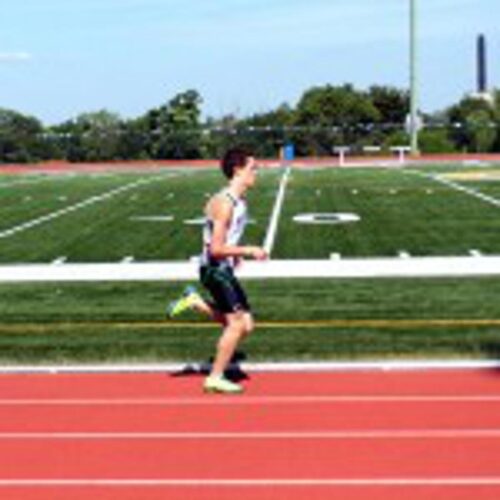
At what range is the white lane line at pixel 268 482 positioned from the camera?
24.8 feet

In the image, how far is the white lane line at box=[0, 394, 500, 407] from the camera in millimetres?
9812

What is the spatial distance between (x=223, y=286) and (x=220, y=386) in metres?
0.71

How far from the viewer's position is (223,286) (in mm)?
10078

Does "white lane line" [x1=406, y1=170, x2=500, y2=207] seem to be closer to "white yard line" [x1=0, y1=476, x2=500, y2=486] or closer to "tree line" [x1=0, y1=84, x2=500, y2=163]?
"tree line" [x1=0, y1=84, x2=500, y2=163]

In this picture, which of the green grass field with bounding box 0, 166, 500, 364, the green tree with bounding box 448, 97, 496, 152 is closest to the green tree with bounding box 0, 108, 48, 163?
the green tree with bounding box 448, 97, 496, 152

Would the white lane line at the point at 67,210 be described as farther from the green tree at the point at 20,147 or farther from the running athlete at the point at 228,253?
the green tree at the point at 20,147

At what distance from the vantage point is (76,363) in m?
11.7

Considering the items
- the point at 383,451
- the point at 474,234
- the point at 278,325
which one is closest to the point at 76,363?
the point at 278,325

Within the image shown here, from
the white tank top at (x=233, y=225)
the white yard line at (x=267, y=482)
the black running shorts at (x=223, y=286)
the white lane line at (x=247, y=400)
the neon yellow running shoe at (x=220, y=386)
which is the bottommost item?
the white lane line at (x=247, y=400)

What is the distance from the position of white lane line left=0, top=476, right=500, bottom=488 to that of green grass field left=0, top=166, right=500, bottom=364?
3.92 m

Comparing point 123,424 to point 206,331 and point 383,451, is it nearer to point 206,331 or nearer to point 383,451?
point 383,451

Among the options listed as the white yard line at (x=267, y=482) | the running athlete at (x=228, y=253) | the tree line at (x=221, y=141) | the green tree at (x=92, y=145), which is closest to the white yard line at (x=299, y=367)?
Result: the running athlete at (x=228, y=253)

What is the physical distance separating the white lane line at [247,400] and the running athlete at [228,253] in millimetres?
249

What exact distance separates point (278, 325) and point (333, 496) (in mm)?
6139
